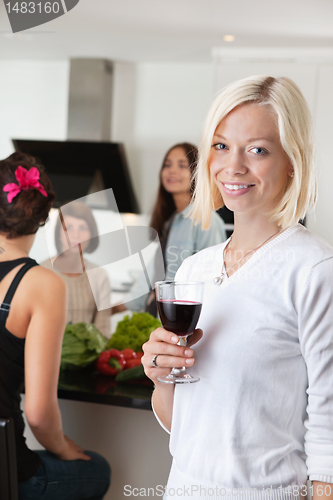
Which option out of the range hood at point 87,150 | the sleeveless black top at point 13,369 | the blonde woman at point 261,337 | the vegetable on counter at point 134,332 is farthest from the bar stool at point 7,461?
the range hood at point 87,150

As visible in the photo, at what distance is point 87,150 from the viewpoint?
10.7 ft

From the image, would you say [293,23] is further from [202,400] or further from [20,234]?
[202,400]

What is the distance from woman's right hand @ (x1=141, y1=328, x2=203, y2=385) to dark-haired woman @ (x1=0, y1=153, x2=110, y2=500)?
517 mm

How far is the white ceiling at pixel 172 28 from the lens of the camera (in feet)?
7.64

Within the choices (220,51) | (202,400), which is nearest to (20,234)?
(202,400)

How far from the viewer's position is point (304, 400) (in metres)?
0.71

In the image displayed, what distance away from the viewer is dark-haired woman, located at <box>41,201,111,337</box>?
80.6 inches

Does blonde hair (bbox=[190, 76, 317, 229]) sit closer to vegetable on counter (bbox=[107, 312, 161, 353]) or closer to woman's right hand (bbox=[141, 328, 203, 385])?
woman's right hand (bbox=[141, 328, 203, 385])

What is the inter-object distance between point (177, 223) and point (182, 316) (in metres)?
1.03

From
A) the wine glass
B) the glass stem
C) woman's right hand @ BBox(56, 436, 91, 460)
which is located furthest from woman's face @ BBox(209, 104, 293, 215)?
woman's right hand @ BBox(56, 436, 91, 460)

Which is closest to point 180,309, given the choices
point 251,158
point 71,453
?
point 251,158

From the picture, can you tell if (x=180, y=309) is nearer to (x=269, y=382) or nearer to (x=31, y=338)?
→ (x=269, y=382)

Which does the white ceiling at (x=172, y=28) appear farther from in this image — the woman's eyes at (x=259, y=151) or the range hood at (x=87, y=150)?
the woman's eyes at (x=259, y=151)

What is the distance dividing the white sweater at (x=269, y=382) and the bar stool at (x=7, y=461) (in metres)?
0.38
